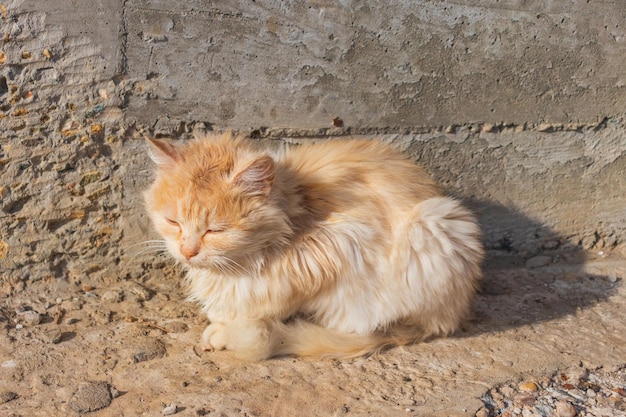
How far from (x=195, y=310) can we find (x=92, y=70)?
1.25m

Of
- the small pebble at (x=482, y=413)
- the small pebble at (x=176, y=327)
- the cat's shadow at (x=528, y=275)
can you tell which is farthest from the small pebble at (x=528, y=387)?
the small pebble at (x=176, y=327)

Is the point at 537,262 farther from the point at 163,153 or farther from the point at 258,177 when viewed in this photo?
the point at 163,153

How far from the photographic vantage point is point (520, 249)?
3826 mm

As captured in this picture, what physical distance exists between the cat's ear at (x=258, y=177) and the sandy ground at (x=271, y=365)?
2.56 ft

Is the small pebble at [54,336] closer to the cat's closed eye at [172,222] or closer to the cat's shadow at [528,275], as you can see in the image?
the cat's closed eye at [172,222]

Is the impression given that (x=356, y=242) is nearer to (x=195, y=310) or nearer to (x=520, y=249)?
(x=195, y=310)

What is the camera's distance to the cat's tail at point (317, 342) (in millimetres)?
2840

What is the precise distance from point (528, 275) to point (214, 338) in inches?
74.6

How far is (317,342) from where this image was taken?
2.84 metres

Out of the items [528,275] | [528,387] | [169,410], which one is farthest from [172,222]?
[528,275]

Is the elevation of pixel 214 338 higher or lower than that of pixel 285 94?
lower

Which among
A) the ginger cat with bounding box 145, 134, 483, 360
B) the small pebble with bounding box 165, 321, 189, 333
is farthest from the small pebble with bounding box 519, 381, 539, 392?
the small pebble with bounding box 165, 321, 189, 333

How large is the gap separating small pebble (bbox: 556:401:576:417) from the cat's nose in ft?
5.16

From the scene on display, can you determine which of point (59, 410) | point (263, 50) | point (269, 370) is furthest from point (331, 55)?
point (59, 410)
